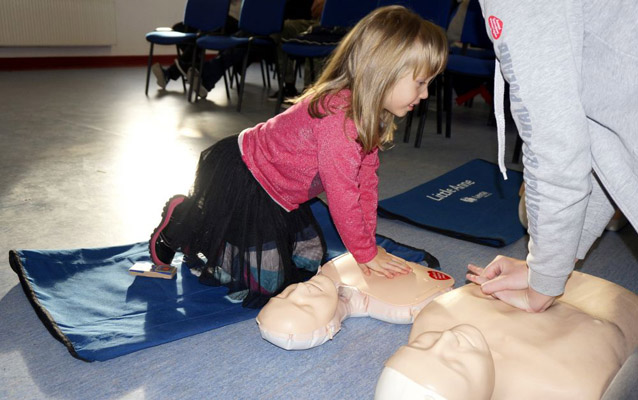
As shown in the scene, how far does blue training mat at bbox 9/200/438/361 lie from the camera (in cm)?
132

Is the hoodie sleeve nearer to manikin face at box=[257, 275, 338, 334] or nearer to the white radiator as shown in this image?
manikin face at box=[257, 275, 338, 334]

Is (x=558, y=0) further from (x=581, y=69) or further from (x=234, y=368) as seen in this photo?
(x=234, y=368)

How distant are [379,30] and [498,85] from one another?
0.54 m

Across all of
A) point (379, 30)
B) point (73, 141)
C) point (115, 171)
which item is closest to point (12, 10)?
point (73, 141)

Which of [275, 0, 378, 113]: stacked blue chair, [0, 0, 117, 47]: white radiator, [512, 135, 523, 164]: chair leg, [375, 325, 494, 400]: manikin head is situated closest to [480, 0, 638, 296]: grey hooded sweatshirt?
[375, 325, 494, 400]: manikin head

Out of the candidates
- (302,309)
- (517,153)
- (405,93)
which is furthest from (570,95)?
(517,153)

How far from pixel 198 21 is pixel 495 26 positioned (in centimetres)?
416

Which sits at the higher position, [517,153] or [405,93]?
[405,93]

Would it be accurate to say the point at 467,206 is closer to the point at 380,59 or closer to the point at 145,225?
the point at 380,59

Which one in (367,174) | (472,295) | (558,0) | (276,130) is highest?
(558,0)

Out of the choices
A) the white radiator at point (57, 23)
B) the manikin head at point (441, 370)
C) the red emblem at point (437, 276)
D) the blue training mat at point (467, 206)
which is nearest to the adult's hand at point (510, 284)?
the manikin head at point (441, 370)

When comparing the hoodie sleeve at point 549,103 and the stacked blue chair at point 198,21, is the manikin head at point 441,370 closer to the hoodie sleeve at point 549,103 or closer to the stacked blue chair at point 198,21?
the hoodie sleeve at point 549,103

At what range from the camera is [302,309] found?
4.34 feet

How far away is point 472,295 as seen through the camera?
1.33 metres
